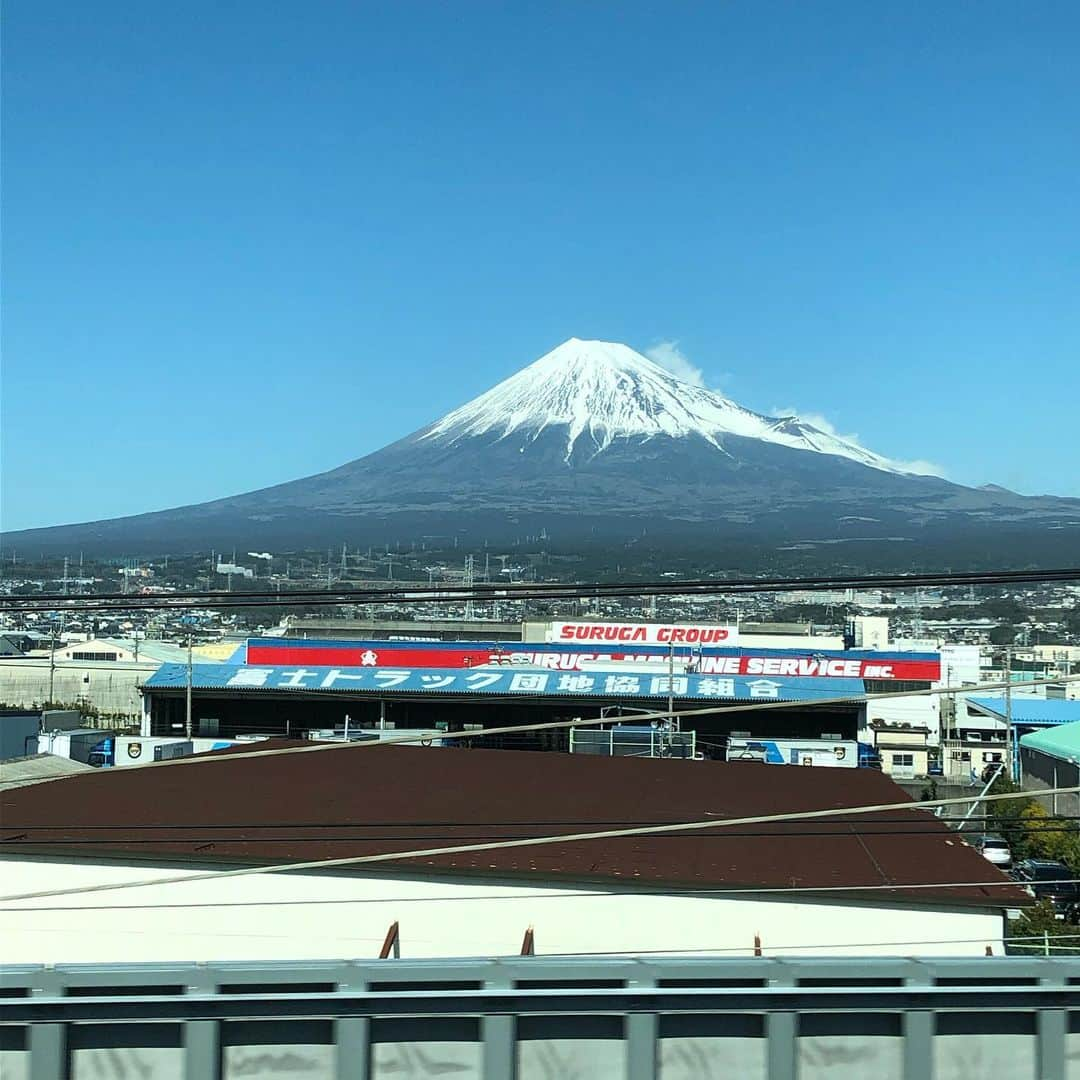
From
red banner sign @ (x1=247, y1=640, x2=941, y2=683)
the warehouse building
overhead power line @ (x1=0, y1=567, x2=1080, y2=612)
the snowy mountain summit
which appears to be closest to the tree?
overhead power line @ (x1=0, y1=567, x2=1080, y2=612)

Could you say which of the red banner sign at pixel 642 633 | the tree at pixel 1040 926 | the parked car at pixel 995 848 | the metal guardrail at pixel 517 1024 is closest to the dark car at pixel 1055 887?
the parked car at pixel 995 848

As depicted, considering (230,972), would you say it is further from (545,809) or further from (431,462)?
(431,462)

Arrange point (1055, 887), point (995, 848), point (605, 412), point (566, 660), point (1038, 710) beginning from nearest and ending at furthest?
point (1055, 887)
point (995, 848)
point (1038, 710)
point (566, 660)
point (605, 412)

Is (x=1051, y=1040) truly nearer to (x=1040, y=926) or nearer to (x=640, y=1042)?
(x=640, y=1042)

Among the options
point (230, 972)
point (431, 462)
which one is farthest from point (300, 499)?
point (230, 972)

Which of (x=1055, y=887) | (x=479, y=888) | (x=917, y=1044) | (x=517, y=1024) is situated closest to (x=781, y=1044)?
(x=917, y=1044)
